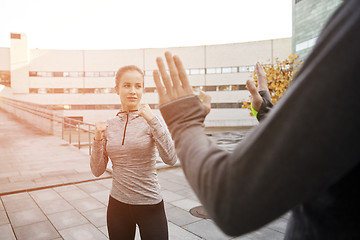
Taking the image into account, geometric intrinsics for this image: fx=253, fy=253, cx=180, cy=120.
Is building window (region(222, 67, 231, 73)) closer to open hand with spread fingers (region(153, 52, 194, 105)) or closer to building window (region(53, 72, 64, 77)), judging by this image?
building window (region(53, 72, 64, 77))

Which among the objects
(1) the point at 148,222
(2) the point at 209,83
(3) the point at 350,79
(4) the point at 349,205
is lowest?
(1) the point at 148,222

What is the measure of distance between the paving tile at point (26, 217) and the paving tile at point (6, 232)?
0.39 ft

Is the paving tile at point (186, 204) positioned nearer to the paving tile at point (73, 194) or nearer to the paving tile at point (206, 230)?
the paving tile at point (206, 230)

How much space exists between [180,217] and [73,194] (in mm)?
2858

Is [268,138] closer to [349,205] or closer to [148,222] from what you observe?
[349,205]

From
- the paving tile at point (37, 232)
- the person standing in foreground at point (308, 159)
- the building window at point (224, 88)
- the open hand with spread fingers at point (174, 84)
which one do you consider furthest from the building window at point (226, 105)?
the person standing in foreground at point (308, 159)

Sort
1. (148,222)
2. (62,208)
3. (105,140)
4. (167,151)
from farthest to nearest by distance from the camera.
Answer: (62,208)
(105,140)
(167,151)
(148,222)

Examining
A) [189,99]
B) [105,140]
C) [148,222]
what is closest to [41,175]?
[105,140]

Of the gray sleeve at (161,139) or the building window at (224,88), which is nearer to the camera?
the gray sleeve at (161,139)

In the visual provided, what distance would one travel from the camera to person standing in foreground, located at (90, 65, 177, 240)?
7.28ft

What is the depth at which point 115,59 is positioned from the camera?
41312 millimetres

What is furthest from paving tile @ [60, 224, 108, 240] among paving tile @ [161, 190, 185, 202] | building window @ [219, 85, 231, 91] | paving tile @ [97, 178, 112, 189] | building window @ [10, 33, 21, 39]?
building window @ [10, 33, 21, 39]

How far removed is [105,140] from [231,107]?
3784cm

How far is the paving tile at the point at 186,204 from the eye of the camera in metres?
5.40
